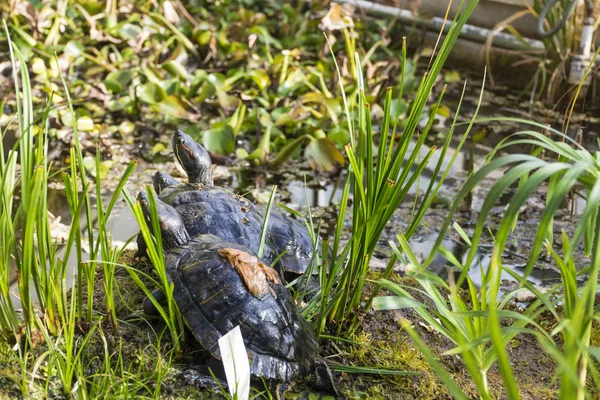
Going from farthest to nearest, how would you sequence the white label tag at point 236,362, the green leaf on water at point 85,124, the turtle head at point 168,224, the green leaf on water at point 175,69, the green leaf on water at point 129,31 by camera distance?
the green leaf on water at point 129,31 → the green leaf on water at point 175,69 → the green leaf on water at point 85,124 → the turtle head at point 168,224 → the white label tag at point 236,362

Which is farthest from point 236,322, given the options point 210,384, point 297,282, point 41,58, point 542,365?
point 41,58

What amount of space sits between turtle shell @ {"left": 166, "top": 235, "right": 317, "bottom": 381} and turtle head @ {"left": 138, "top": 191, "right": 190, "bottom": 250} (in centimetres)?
17

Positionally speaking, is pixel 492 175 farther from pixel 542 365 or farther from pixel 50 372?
pixel 50 372

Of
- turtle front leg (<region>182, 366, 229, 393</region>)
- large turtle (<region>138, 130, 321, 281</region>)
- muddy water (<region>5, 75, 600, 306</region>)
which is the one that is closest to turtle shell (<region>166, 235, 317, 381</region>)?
turtle front leg (<region>182, 366, 229, 393</region>)

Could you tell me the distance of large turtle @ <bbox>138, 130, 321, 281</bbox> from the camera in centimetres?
200

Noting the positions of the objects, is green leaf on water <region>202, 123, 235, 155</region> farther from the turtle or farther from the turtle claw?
the turtle claw

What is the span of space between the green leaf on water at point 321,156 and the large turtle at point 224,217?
1.17 metres

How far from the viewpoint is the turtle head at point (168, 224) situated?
1847mm

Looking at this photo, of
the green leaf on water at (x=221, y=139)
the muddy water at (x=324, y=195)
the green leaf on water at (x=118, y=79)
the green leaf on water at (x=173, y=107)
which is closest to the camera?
the muddy water at (x=324, y=195)

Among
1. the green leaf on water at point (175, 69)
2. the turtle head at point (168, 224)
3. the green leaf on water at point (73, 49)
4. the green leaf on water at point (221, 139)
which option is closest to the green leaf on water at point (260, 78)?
the green leaf on water at point (175, 69)

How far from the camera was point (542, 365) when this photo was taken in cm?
199

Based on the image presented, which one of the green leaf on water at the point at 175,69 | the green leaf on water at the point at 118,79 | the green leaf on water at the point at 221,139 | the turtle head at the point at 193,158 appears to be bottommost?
the green leaf on water at the point at 221,139

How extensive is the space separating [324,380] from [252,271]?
1.07ft

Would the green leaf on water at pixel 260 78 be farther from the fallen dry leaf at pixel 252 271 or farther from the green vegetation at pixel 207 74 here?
the fallen dry leaf at pixel 252 271
